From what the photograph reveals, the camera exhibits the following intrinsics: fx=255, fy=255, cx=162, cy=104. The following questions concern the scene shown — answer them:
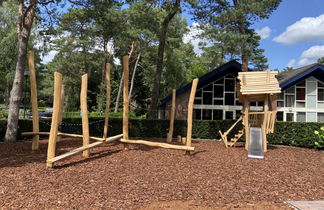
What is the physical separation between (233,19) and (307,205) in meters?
12.5

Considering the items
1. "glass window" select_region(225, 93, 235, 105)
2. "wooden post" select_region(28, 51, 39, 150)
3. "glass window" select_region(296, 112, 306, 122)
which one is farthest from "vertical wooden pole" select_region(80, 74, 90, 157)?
"glass window" select_region(296, 112, 306, 122)

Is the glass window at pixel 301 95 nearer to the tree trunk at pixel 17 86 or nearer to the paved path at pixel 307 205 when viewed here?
the paved path at pixel 307 205

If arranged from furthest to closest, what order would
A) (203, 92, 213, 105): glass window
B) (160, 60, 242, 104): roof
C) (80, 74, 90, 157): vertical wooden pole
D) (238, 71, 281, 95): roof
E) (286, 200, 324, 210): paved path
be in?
1. (203, 92, 213, 105): glass window
2. (160, 60, 242, 104): roof
3. (238, 71, 281, 95): roof
4. (80, 74, 90, 157): vertical wooden pole
5. (286, 200, 324, 210): paved path

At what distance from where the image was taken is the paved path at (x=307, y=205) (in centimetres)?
439

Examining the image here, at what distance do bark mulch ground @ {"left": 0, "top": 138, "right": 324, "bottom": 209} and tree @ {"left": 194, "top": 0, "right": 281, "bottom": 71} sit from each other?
28.2ft

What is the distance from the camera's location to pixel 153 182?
5.68 m

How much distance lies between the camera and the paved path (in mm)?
4395

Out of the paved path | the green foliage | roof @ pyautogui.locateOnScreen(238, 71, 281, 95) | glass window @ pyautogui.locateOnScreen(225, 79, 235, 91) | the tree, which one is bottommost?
the paved path

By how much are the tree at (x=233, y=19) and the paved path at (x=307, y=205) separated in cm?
1169

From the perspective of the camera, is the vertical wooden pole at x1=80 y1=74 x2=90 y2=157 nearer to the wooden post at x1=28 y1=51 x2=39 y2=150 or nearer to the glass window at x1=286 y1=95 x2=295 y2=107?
the wooden post at x1=28 y1=51 x2=39 y2=150

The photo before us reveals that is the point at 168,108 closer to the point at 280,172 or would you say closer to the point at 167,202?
the point at 280,172

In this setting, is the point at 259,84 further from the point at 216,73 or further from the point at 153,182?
the point at 216,73

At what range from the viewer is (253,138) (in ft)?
31.1

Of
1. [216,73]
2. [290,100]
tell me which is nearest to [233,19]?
[216,73]
